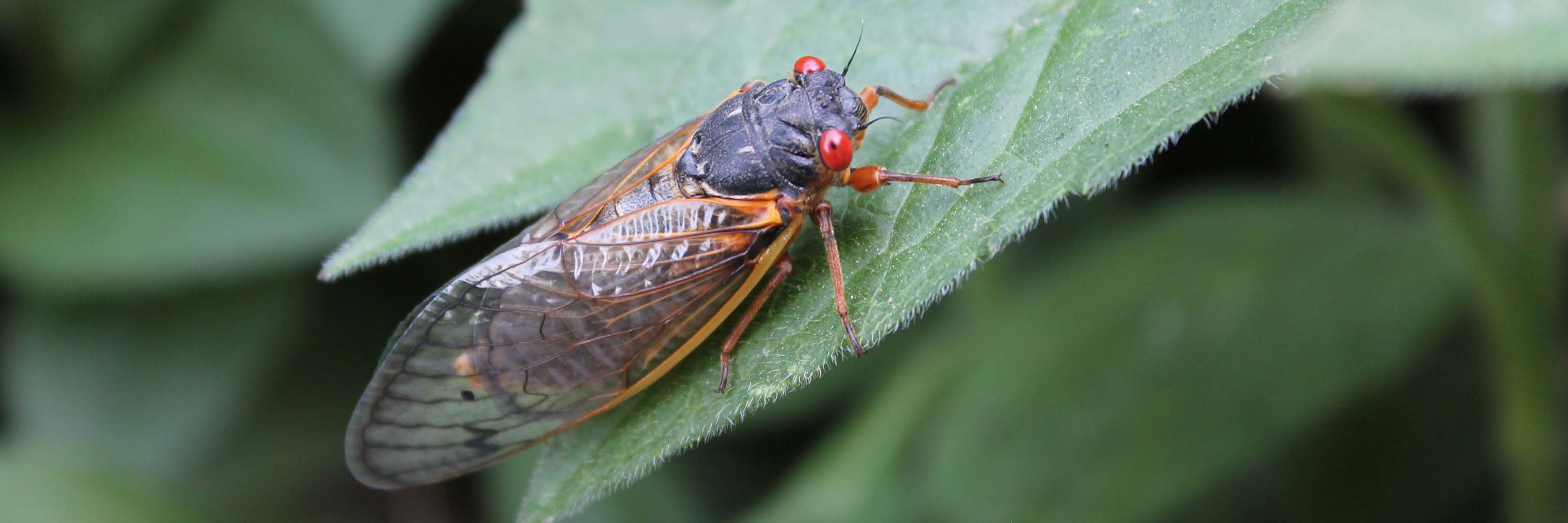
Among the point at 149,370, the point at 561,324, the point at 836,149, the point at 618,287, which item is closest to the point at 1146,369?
the point at 836,149

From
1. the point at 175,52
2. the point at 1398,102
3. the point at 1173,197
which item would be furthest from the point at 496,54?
the point at 1398,102

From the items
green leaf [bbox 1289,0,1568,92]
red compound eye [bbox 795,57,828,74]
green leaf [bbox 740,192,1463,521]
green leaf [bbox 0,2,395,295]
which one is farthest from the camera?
green leaf [bbox 0,2,395,295]

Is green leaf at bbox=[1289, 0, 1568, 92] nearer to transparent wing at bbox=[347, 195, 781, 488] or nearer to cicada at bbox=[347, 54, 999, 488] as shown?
cicada at bbox=[347, 54, 999, 488]

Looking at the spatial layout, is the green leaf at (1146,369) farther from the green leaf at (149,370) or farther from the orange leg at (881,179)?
the green leaf at (149,370)

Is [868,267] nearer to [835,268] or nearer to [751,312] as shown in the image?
[835,268]

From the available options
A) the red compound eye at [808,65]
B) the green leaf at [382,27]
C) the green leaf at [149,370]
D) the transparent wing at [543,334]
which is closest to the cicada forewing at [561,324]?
the transparent wing at [543,334]

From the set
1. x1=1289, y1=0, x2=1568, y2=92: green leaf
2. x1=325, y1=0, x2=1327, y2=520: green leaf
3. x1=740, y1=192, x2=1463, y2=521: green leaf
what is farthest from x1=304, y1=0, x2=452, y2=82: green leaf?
x1=1289, y1=0, x2=1568, y2=92: green leaf
